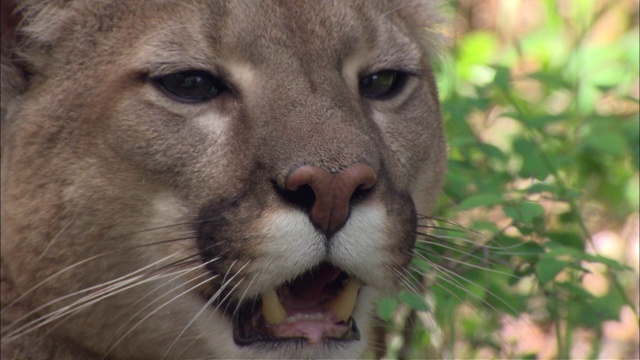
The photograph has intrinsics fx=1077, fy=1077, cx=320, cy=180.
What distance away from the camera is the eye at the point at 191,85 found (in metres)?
3.76

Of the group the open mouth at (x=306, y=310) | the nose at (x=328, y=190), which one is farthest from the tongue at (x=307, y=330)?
the nose at (x=328, y=190)

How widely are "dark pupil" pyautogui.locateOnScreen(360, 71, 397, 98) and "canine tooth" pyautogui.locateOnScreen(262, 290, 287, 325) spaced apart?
0.96m

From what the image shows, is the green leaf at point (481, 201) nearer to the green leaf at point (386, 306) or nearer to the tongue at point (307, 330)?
the green leaf at point (386, 306)

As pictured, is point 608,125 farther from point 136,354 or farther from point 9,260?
point 9,260

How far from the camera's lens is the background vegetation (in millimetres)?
4465

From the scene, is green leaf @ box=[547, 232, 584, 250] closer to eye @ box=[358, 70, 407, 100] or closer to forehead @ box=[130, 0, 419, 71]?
eye @ box=[358, 70, 407, 100]

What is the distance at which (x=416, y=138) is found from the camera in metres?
4.20

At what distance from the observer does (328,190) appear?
3.27 meters

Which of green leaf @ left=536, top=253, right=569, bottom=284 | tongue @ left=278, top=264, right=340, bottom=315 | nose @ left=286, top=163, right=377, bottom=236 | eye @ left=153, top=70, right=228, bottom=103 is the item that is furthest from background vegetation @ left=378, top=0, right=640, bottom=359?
eye @ left=153, top=70, right=228, bottom=103

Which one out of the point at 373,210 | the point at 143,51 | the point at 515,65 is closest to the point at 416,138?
the point at 373,210

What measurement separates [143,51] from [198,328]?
3.26ft

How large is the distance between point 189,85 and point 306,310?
0.89 meters

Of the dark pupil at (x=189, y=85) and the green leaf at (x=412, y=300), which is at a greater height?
the dark pupil at (x=189, y=85)

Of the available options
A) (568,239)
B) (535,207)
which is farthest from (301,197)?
(568,239)
